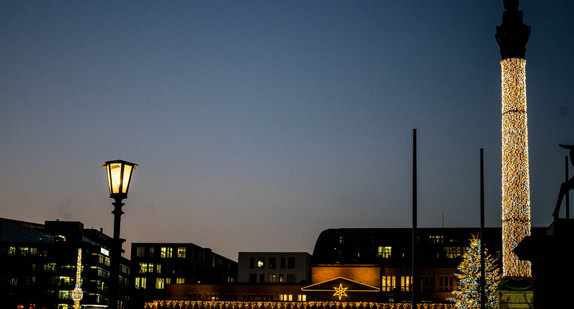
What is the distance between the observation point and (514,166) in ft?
159

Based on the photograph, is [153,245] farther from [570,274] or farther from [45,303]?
[570,274]

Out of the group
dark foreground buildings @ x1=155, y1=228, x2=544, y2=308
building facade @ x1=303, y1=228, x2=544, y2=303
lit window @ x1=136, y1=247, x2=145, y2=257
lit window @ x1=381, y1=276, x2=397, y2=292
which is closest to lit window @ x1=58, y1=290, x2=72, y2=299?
lit window @ x1=136, y1=247, x2=145, y2=257

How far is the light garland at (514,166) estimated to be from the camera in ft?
157

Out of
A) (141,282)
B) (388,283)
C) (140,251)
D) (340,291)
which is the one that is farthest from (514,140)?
(140,251)

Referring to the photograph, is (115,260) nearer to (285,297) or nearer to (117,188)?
(117,188)

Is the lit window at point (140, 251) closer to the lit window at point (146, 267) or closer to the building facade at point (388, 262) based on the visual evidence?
the lit window at point (146, 267)

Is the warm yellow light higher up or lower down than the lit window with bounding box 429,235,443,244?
lower down

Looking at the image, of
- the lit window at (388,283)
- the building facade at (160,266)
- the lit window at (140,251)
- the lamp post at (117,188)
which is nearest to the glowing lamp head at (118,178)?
the lamp post at (117,188)

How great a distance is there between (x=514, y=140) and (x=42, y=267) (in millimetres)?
147736

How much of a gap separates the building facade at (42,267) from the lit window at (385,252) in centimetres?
6775

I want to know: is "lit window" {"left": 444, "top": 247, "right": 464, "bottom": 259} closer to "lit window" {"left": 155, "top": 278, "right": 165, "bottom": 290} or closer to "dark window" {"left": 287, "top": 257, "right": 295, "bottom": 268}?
"dark window" {"left": 287, "top": 257, "right": 295, "bottom": 268}

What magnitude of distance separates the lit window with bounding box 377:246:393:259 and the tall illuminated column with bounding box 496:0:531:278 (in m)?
84.2

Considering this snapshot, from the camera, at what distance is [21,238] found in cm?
17925

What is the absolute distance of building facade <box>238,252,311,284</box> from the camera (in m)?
171
